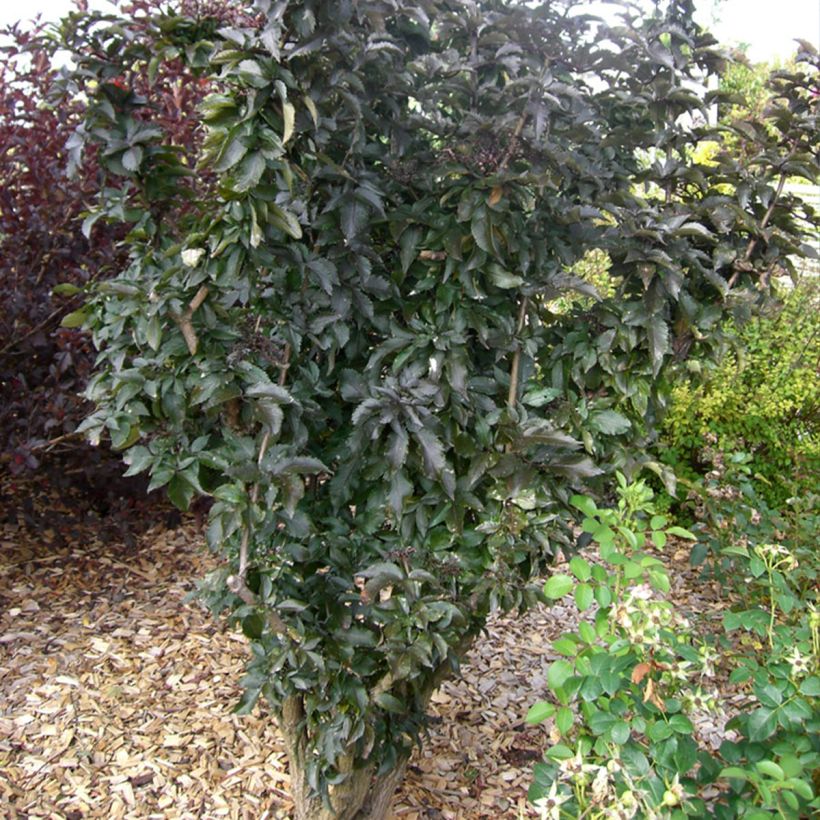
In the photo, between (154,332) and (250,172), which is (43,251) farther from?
(250,172)

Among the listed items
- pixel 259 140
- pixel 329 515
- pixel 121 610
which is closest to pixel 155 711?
pixel 121 610

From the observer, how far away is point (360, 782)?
84.4 inches

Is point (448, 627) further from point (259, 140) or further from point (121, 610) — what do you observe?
point (121, 610)

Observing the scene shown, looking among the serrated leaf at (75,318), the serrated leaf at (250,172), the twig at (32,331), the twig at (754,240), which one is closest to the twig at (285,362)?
the serrated leaf at (250,172)

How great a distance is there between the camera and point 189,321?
1.64 m

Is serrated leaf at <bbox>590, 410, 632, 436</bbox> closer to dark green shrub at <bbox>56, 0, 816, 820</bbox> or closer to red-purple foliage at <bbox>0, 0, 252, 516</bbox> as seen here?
dark green shrub at <bbox>56, 0, 816, 820</bbox>

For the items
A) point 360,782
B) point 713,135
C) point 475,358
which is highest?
point 713,135

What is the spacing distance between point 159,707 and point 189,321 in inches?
67.2

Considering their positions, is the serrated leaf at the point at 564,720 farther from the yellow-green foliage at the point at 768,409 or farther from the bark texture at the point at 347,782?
the yellow-green foliage at the point at 768,409

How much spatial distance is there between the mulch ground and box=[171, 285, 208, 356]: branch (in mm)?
1502

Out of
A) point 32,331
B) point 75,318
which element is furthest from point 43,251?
point 75,318

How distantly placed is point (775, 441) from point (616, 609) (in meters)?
2.76

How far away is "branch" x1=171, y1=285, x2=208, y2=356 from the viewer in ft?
5.36

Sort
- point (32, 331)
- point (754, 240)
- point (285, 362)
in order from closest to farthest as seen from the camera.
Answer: point (285, 362), point (754, 240), point (32, 331)
